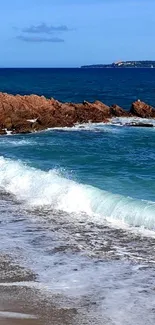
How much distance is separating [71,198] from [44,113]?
25.5 metres

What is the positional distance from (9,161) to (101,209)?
9.03 metres

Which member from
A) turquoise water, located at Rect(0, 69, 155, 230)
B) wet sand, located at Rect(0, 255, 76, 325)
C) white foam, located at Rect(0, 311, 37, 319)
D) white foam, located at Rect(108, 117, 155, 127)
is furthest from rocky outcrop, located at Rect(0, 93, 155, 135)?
white foam, located at Rect(0, 311, 37, 319)

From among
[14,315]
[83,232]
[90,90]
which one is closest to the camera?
[14,315]

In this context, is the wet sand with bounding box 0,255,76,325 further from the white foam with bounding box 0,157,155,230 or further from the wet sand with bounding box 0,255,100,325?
the white foam with bounding box 0,157,155,230

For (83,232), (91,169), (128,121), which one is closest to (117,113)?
(128,121)

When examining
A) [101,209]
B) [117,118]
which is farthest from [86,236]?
[117,118]

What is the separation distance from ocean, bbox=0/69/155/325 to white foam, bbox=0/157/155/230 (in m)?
0.03

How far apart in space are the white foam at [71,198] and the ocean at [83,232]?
3 centimetres

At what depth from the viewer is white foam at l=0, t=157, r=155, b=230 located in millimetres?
15594

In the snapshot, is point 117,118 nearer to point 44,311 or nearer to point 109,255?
point 109,255

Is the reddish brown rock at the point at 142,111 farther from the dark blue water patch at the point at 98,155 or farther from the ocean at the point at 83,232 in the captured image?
the ocean at the point at 83,232

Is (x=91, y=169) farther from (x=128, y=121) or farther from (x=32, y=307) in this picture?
(x=128, y=121)

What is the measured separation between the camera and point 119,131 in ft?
125

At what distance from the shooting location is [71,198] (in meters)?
17.7
